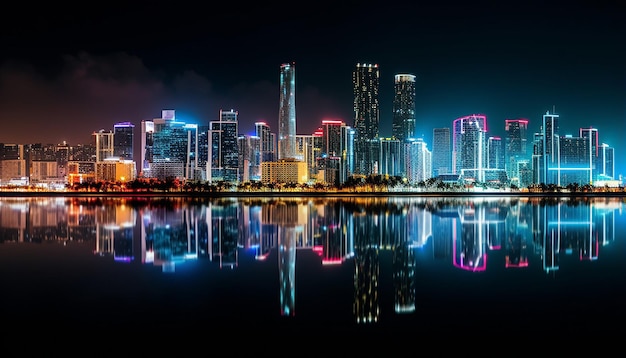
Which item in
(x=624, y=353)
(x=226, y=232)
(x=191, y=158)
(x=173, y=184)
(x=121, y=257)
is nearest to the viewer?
(x=624, y=353)

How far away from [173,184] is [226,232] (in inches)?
3229

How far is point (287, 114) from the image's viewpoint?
445 feet

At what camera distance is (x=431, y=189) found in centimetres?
10850

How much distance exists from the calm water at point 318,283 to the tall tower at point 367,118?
131 m

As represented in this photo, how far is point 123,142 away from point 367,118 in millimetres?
75438

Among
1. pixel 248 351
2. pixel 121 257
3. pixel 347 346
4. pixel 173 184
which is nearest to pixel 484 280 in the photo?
pixel 347 346

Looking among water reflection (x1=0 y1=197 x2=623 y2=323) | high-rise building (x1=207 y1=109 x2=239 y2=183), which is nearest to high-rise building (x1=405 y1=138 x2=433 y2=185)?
high-rise building (x1=207 y1=109 x2=239 y2=183)

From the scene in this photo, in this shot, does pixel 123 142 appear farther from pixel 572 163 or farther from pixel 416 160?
pixel 572 163

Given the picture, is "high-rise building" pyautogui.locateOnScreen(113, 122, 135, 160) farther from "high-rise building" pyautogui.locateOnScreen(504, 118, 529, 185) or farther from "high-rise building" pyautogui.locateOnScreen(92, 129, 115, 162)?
"high-rise building" pyautogui.locateOnScreen(504, 118, 529, 185)

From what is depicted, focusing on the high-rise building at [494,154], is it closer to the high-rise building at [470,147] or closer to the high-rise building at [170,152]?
the high-rise building at [470,147]

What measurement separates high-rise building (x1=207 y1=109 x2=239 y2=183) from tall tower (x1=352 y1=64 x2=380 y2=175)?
122 feet

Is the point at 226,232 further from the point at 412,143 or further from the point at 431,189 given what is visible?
the point at 412,143

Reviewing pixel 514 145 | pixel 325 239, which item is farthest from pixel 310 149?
pixel 325 239

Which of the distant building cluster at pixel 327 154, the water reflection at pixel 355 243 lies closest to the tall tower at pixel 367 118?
the distant building cluster at pixel 327 154
